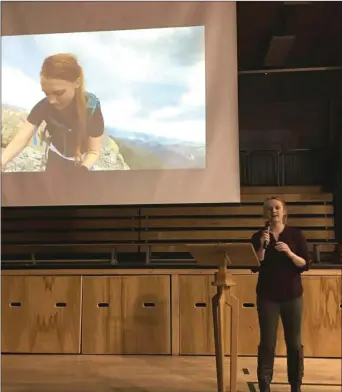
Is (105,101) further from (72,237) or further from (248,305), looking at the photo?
(248,305)

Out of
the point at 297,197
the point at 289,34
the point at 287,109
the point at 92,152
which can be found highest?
the point at 289,34

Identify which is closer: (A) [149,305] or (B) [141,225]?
(A) [149,305]

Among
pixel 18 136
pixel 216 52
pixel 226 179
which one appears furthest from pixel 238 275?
pixel 18 136

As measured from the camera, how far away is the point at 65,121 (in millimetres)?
3682

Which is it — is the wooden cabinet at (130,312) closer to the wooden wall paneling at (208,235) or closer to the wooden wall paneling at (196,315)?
the wooden wall paneling at (196,315)

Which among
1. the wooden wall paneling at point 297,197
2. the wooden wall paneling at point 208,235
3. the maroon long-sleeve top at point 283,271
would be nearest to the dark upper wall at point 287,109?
the wooden wall paneling at point 297,197

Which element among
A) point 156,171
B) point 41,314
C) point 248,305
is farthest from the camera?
point 41,314

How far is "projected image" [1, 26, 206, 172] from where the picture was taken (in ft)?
11.9

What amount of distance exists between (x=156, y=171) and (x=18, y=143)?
1104 mm

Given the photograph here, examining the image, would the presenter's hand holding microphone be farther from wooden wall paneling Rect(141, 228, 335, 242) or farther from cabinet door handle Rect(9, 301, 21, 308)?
cabinet door handle Rect(9, 301, 21, 308)

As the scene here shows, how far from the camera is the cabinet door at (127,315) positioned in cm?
396

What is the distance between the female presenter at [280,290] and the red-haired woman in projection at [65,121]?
Result: 5.25 ft

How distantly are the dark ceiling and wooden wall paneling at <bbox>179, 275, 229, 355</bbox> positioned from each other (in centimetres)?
265

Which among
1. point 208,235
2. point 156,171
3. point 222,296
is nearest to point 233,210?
point 208,235
